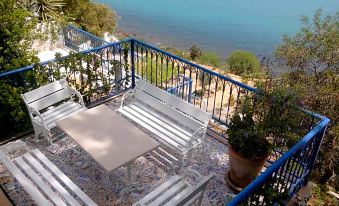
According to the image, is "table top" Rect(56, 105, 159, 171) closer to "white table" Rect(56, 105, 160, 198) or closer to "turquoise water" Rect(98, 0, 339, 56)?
"white table" Rect(56, 105, 160, 198)

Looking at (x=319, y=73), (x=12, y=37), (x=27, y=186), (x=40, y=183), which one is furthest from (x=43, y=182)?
(x=319, y=73)

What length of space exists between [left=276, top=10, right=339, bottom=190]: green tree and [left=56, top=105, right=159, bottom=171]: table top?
2.41 meters

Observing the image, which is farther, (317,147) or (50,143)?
(50,143)

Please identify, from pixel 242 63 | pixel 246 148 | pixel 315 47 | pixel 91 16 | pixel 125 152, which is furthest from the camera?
pixel 242 63

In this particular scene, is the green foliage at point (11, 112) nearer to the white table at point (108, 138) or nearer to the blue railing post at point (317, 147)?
the white table at point (108, 138)

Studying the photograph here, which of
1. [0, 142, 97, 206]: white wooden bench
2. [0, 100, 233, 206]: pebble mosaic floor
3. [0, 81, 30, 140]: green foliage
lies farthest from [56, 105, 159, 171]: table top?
[0, 81, 30, 140]: green foliage

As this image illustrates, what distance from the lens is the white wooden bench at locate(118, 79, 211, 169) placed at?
13.9ft

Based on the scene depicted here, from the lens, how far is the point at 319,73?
6.09m

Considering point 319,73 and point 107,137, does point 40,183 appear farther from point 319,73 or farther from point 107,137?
point 319,73

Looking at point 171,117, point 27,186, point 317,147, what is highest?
point 317,147

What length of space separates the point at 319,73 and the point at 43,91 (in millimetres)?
4851

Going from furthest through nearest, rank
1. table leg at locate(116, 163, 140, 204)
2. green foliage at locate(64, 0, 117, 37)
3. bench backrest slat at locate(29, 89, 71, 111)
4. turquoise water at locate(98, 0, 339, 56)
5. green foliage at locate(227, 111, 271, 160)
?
turquoise water at locate(98, 0, 339, 56)
green foliage at locate(64, 0, 117, 37)
bench backrest slat at locate(29, 89, 71, 111)
table leg at locate(116, 163, 140, 204)
green foliage at locate(227, 111, 271, 160)

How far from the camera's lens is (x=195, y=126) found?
4.34 m

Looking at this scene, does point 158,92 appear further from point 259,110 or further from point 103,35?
point 103,35
